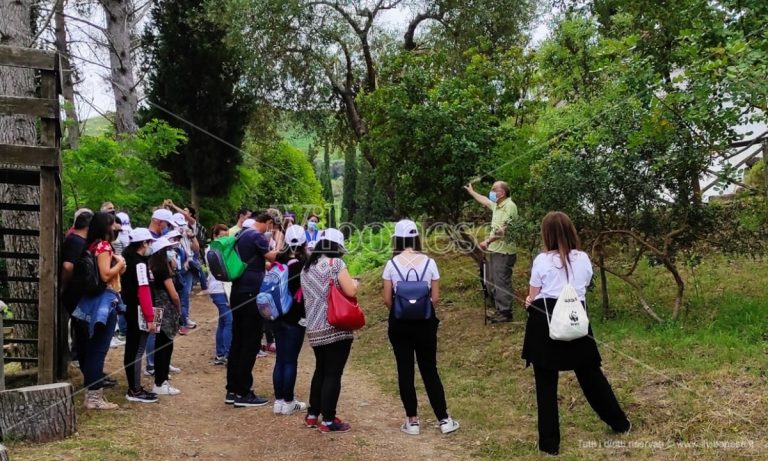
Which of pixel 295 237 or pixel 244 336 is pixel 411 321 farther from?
pixel 244 336

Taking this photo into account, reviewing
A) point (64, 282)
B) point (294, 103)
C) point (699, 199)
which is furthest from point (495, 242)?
point (294, 103)

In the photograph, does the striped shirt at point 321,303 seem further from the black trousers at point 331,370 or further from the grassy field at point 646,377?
the grassy field at point 646,377

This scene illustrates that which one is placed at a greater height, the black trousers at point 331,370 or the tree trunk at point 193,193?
the tree trunk at point 193,193

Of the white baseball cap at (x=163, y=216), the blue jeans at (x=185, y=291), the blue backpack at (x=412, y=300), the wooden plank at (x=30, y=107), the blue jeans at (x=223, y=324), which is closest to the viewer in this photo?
the blue backpack at (x=412, y=300)

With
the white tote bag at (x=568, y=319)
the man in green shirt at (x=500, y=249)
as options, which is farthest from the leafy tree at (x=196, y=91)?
the white tote bag at (x=568, y=319)

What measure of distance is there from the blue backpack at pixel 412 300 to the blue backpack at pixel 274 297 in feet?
3.60

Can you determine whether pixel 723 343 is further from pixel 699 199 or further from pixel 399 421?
pixel 399 421

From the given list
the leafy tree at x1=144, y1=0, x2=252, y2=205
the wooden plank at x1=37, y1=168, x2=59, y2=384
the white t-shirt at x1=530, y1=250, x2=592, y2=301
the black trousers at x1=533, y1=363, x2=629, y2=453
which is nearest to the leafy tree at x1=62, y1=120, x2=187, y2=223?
the leafy tree at x1=144, y1=0, x2=252, y2=205

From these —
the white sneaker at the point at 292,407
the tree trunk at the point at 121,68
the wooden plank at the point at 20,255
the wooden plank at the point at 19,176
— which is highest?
the tree trunk at the point at 121,68

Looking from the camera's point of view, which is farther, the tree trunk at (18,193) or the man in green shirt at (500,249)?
the man in green shirt at (500,249)

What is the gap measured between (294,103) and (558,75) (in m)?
6.42

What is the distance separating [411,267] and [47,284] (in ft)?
10.5

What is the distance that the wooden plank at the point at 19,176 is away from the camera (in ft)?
21.5

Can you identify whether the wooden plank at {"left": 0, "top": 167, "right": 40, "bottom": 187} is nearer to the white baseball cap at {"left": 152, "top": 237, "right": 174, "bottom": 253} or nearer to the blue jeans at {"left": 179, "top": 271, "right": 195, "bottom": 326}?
the white baseball cap at {"left": 152, "top": 237, "right": 174, "bottom": 253}
